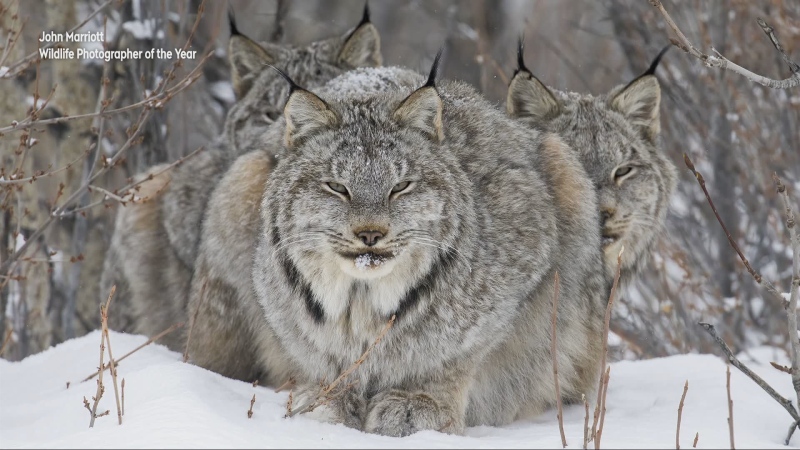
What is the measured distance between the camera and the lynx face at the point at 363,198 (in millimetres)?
4371

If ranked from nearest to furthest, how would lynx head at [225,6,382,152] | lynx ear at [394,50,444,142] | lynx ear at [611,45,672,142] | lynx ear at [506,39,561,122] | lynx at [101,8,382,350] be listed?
1. lynx ear at [394,50,444,142]
2. lynx ear at [506,39,561,122]
3. lynx ear at [611,45,672,142]
4. lynx at [101,8,382,350]
5. lynx head at [225,6,382,152]

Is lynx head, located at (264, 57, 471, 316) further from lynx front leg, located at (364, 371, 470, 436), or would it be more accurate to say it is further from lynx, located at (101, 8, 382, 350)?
lynx, located at (101, 8, 382, 350)

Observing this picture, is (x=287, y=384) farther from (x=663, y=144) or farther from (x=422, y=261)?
(x=663, y=144)

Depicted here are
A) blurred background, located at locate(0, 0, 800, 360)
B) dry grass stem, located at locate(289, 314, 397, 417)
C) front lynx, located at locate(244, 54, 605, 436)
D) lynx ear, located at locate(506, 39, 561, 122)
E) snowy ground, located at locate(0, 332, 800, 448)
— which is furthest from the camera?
blurred background, located at locate(0, 0, 800, 360)

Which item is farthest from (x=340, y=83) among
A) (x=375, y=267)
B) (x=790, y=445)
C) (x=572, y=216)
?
(x=790, y=445)

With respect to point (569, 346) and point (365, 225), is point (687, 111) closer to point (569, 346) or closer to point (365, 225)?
point (569, 346)

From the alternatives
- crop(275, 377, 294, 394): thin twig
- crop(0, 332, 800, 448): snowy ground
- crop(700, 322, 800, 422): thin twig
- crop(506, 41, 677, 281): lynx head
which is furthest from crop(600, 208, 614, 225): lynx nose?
crop(275, 377, 294, 394): thin twig

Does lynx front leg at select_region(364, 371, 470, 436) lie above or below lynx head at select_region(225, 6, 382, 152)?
below

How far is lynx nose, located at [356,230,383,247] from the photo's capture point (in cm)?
430

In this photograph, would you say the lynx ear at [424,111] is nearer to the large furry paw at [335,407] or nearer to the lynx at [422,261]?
the lynx at [422,261]

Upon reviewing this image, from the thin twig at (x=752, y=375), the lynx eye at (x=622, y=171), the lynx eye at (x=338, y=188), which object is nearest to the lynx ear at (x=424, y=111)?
the lynx eye at (x=338, y=188)

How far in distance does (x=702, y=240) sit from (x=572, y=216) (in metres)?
3.52

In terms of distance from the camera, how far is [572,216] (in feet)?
17.7

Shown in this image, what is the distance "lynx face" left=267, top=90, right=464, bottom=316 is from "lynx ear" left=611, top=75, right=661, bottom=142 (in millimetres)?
1765
